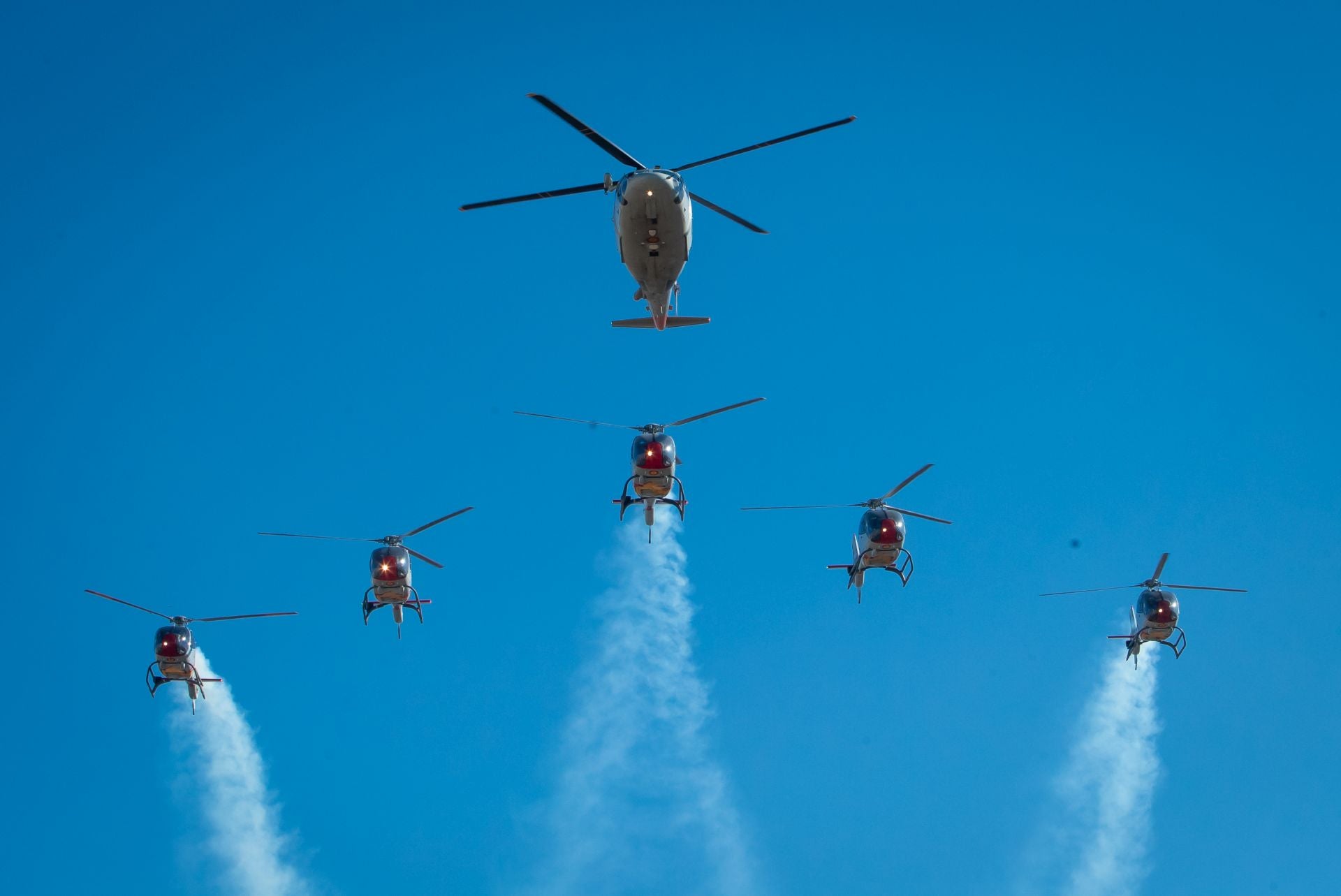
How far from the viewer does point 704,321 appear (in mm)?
50812

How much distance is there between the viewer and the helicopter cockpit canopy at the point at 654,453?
5175 cm

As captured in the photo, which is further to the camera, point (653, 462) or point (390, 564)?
point (390, 564)

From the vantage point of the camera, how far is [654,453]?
51750 millimetres

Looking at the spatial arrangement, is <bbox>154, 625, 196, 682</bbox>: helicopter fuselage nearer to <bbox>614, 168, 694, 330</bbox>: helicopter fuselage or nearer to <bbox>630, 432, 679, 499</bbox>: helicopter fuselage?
<bbox>630, 432, 679, 499</bbox>: helicopter fuselage

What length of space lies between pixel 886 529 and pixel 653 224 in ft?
67.3

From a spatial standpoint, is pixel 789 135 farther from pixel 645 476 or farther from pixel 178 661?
pixel 178 661

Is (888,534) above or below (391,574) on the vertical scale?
below

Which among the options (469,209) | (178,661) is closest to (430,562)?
(178,661)

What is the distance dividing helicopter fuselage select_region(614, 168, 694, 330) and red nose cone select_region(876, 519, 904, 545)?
1721cm

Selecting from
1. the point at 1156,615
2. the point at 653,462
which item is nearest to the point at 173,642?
the point at 653,462

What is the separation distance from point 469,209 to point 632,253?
5302 mm

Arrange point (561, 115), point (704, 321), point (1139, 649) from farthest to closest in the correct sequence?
point (1139, 649) < point (704, 321) < point (561, 115)

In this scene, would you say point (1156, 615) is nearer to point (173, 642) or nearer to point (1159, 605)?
point (1159, 605)

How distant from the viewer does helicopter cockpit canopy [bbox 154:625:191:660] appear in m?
61.2
